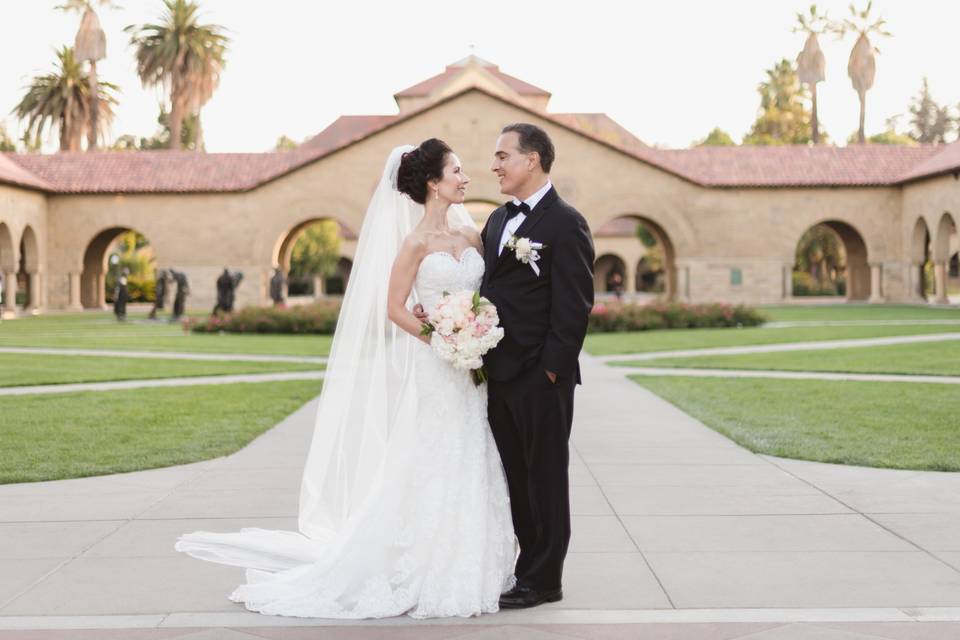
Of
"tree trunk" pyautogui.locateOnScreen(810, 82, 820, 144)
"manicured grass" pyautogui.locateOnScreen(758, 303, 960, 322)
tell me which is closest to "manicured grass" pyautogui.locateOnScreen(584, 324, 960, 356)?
"manicured grass" pyautogui.locateOnScreen(758, 303, 960, 322)

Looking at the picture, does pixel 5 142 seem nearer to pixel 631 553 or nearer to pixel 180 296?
pixel 180 296

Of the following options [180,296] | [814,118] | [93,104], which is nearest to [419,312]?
[180,296]

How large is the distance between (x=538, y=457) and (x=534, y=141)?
Answer: 5.19ft

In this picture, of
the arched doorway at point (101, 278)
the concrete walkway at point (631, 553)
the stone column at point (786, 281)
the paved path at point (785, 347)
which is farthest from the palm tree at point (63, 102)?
the concrete walkway at point (631, 553)

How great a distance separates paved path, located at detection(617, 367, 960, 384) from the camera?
1641cm

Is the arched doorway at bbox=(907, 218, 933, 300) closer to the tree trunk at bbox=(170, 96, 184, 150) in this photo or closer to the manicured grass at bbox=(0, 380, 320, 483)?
the manicured grass at bbox=(0, 380, 320, 483)

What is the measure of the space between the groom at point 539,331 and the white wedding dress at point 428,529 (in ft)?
0.50

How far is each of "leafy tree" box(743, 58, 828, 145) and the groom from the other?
7098cm

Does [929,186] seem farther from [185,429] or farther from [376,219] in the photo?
[376,219]

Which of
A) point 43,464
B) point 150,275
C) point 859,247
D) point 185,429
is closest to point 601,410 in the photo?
point 185,429

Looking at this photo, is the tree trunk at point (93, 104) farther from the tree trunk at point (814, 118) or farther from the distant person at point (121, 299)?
the tree trunk at point (814, 118)

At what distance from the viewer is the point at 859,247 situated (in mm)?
50750

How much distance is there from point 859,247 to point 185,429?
44.6m

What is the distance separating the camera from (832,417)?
39.9ft
